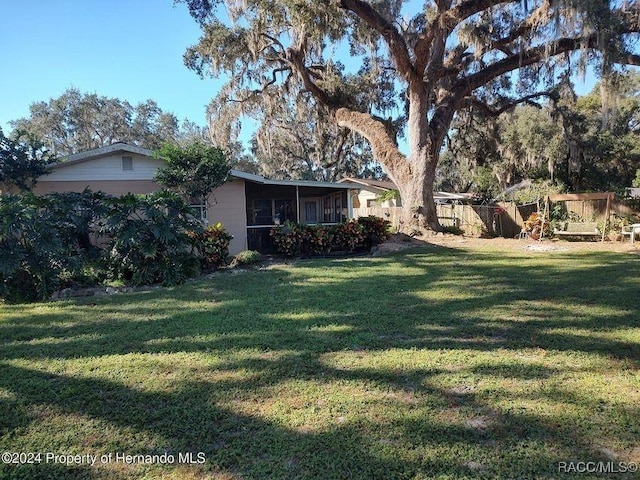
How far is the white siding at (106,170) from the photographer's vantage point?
11.5 meters

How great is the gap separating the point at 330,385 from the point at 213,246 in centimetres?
693

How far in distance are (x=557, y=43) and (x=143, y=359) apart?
47.0 feet

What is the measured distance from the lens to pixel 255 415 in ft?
8.89

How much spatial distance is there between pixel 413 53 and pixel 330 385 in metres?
13.2

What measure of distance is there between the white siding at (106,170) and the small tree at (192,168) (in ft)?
4.58

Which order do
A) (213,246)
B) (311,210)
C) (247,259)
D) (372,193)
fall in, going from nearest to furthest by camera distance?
(213,246) → (247,259) → (311,210) → (372,193)

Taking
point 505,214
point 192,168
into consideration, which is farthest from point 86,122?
point 505,214

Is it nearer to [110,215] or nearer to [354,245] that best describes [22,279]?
[110,215]

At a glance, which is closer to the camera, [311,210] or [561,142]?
[561,142]

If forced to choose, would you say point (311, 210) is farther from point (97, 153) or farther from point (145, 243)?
point (145, 243)

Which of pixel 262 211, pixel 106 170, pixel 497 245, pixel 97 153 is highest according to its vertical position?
pixel 97 153

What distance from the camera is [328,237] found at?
11.6m

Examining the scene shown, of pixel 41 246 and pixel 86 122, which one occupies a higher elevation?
pixel 86 122

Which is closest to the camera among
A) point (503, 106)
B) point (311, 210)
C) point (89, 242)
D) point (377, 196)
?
point (89, 242)
